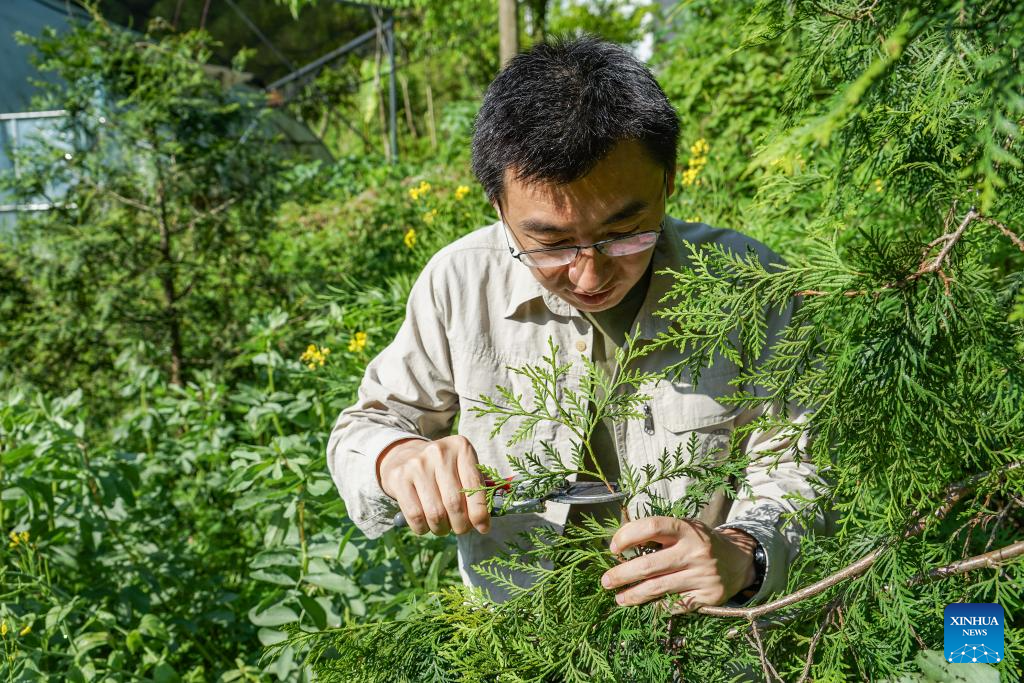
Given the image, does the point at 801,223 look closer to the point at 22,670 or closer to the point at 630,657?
the point at 630,657

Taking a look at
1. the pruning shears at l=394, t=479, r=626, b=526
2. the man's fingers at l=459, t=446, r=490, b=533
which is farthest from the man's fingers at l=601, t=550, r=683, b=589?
the man's fingers at l=459, t=446, r=490, b=533

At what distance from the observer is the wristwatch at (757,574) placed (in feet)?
5.17

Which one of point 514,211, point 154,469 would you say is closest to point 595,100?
point 514,211

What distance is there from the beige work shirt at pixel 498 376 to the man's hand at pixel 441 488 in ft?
0.84

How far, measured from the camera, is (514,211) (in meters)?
1.73

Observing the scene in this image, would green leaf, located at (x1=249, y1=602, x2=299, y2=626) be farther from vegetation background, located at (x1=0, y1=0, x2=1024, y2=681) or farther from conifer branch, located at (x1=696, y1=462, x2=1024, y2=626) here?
conifer branch, located at (x1=696, y1=462, x2=1024, y2=626)

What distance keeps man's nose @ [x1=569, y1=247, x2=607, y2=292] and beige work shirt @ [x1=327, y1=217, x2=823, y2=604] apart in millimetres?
252

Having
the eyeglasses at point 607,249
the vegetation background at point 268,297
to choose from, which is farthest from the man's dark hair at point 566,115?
the vegetation background at point 268,297

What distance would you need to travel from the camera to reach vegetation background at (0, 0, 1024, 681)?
1348 millimetres

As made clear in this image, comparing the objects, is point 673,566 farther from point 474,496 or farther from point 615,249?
point 615,249

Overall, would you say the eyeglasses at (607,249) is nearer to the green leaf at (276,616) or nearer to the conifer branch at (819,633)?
the conifer branch at (819,633)

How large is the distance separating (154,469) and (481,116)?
7.46 feet

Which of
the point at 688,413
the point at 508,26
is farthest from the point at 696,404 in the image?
the point at 508,26

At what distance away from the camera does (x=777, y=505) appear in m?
1.69
